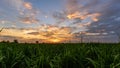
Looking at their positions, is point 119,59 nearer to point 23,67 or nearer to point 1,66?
point 23,67

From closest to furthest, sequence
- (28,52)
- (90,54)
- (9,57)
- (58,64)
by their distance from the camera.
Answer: (58,64), (9,57), (90,54), (28,52)

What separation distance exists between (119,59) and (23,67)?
209 centimetres

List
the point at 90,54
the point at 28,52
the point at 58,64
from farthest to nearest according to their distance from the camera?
the point at 28,52 → the point at 90,54 → the point at 58,64

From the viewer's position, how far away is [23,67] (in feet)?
16.2

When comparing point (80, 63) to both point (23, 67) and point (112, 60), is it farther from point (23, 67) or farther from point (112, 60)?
point (23, 67)

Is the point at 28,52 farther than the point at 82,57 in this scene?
Yes

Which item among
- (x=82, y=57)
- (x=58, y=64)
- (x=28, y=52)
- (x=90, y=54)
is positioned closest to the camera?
(x=58, y=64)

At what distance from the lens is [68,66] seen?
450 centimetres

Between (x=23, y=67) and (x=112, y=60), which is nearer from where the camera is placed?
(x=112, y=60)

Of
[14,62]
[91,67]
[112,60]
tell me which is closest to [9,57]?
[14,62]

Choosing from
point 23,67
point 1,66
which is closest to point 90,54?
point 23,67

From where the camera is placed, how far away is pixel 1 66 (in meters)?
4.83

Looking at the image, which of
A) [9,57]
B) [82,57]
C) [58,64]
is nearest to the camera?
[58,64]

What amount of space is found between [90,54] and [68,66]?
4.71 feet
